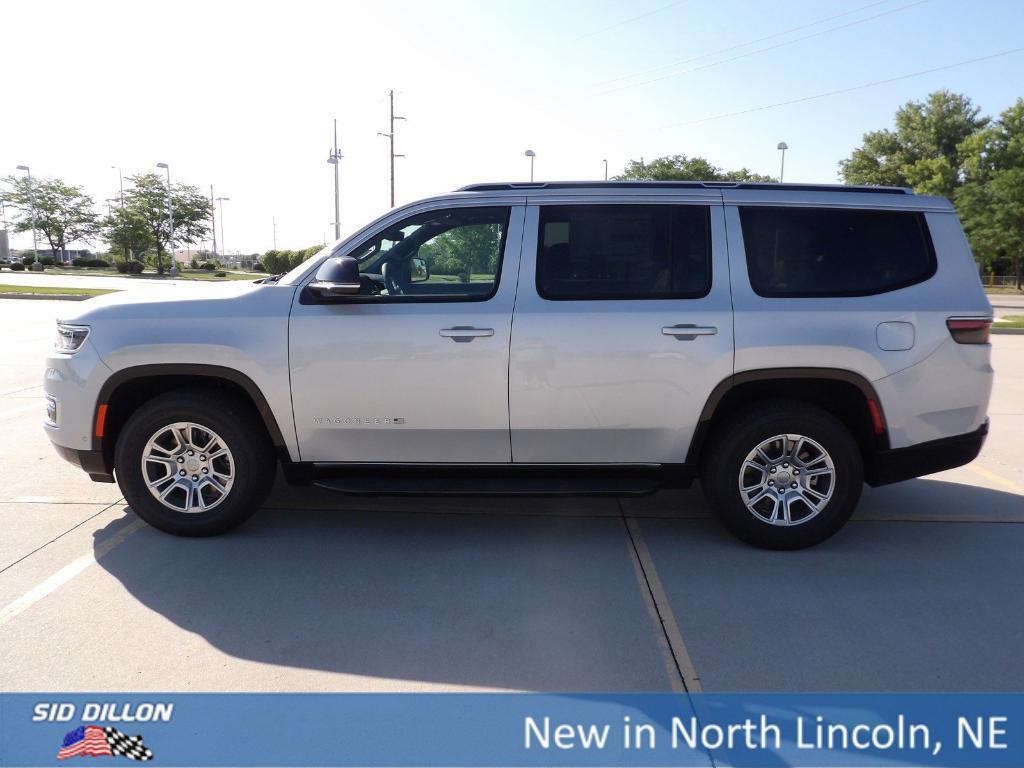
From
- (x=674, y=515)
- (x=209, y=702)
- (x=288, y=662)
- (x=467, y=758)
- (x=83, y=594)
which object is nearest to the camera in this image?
(x=467, y=758)

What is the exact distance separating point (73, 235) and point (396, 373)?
72066 millimetres

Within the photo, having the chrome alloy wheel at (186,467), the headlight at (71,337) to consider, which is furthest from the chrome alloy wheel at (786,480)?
the headlight at (71,337)

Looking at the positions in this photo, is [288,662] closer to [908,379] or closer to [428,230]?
[428,230]

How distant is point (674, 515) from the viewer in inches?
206

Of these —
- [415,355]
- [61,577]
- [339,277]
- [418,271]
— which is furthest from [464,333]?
[61,577]

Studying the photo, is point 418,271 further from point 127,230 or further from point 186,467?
point 127,230

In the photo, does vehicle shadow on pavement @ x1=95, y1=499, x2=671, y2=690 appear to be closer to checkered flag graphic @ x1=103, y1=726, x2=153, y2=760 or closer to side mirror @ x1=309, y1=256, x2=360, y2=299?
checkered flag graphic @ x1=103, y1=726, x2=153, y2=760

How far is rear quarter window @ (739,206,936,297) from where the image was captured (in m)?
4.48

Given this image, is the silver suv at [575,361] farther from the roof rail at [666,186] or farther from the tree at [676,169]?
the tree at [676,169]

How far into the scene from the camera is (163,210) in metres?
58.4

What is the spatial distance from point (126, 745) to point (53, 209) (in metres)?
72.5

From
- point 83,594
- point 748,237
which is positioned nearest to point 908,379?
point 748,237

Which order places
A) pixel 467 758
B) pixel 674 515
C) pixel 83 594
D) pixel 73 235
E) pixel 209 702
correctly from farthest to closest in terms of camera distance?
pixel 73 235
pixel 674 515
pixel 83 594
pixel 209 702
pixel 467 758

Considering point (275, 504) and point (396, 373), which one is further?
point (275, 504)
